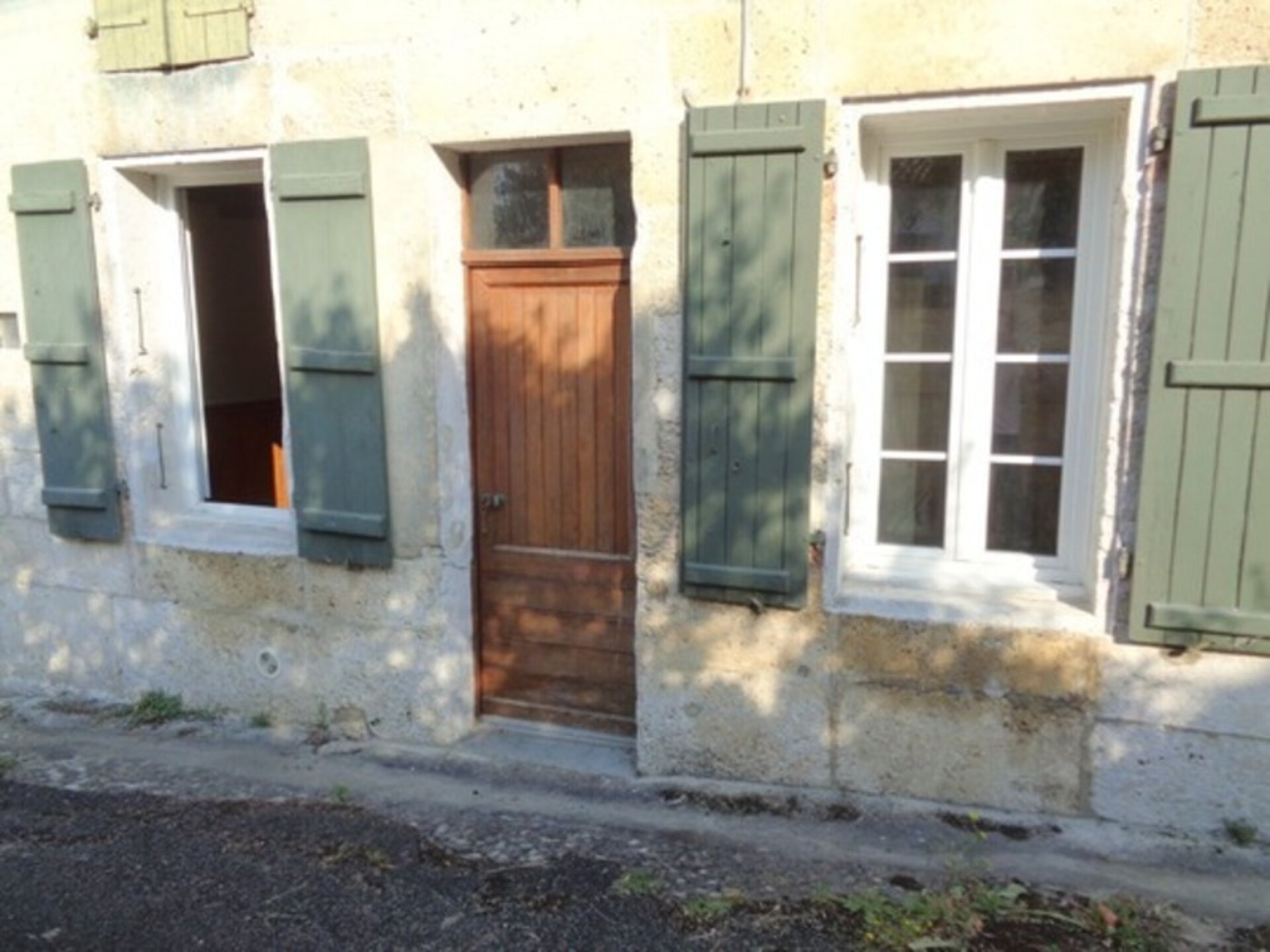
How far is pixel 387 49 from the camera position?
3.81m

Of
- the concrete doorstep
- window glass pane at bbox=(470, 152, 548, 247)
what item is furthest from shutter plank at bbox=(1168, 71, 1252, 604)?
window glass pane at bbox=(470, 152, 548, 247)

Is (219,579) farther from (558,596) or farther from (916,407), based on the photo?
(916,407)

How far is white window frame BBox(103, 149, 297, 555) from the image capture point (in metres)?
4.41

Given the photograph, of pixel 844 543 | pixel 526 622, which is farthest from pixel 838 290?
pixel 526 622

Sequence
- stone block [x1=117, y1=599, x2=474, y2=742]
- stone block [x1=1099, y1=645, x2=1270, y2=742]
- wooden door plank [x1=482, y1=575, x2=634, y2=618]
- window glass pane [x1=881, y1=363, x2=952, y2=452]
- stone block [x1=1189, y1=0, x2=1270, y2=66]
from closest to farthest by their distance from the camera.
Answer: stone block [x1=1189, y1=0, x2=1270, y2=66] → stone block [x1=1099, y1=645, x2=1270, y2=742] → window glass pane [x1=881, y1=363, x2=952, y2=452] → wooden door plank [x1=482, y1=575, x2=634, y2=618] → stone block [x1=117, y1=599, x2=474, y2=742]

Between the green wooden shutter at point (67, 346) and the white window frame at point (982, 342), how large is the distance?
3371 mm

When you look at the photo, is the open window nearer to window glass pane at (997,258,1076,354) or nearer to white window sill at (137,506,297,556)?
white window sill at (137,506,297,556)

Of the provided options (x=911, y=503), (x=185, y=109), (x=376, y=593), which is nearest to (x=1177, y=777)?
(x=911, y=503)

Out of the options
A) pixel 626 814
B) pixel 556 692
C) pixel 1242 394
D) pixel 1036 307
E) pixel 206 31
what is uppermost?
pixel 206 31

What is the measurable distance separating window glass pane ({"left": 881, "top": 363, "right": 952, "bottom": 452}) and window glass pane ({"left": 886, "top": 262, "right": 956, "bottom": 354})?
0.07 m

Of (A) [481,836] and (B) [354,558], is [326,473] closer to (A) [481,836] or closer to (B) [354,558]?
(B) [354,558]

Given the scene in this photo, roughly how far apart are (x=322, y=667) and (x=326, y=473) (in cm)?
90

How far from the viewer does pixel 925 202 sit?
351 centimetres

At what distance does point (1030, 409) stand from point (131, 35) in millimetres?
4040
